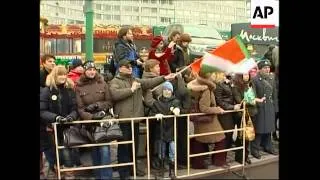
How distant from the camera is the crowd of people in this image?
129 inches

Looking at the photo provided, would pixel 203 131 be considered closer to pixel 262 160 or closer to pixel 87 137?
pixel 262 160

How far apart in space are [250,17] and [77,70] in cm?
131

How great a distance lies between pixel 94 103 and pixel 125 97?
225 mm

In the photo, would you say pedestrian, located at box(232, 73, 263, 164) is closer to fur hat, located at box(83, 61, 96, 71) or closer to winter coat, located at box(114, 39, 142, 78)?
winter coat, located at box(114, 39, 142, 78)

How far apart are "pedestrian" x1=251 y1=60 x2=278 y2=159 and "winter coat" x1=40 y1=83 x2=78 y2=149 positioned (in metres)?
1.40

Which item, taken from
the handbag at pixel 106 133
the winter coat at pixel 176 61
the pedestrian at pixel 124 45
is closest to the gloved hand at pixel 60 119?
the handbag at pixel 106 133

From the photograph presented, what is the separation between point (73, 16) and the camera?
3.29 metres

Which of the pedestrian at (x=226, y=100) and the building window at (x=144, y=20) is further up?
the building window at (x=144, y=20)

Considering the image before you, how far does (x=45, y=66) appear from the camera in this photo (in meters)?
3.24

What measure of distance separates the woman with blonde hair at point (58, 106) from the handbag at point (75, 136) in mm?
38

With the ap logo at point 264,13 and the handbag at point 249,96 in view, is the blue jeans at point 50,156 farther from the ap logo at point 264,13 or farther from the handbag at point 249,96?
the ap logo at point 264,13

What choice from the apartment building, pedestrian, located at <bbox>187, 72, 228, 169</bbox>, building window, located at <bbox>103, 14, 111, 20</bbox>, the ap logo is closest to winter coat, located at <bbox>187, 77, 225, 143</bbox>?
pedestrian, located at <bbox>187, 72, 228, 169</bbox>

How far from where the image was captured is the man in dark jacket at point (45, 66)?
323 centimetres
